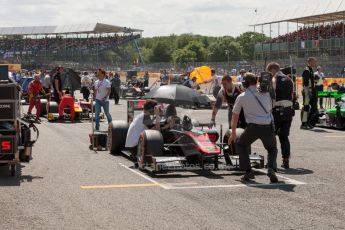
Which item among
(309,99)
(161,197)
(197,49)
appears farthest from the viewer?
(197,49)

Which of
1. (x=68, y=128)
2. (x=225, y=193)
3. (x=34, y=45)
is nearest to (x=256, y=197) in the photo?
(x=225, y=193)

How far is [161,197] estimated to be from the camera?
28.1ft

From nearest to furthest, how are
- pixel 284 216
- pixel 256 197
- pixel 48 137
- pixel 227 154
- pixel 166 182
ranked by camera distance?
pixel 284 216 → pixel 256 197 → pixel 166 182 → pixel 227 154 → pixel 48 137

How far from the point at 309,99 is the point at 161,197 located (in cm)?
1104

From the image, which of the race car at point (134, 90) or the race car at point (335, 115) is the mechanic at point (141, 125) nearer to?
the race car at point (335, 115)

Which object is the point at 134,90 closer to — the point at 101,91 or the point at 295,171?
the point at 101,91

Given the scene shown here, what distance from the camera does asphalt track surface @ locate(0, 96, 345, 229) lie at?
23.5 ft

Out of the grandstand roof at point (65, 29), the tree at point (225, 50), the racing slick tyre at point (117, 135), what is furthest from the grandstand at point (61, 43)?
the racing slick tyre at point (117, 135)

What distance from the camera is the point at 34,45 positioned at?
10475 cm

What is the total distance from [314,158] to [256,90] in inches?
132

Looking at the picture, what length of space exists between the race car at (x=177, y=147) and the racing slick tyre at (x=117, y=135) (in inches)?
46.4

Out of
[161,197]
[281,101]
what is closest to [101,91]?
[281,101]

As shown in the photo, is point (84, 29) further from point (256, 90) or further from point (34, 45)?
point (256, 90)

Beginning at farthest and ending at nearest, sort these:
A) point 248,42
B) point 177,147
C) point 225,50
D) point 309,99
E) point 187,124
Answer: point 248,42 → point 225,50 → point 309,99 → point 177,147 → point 187,124
